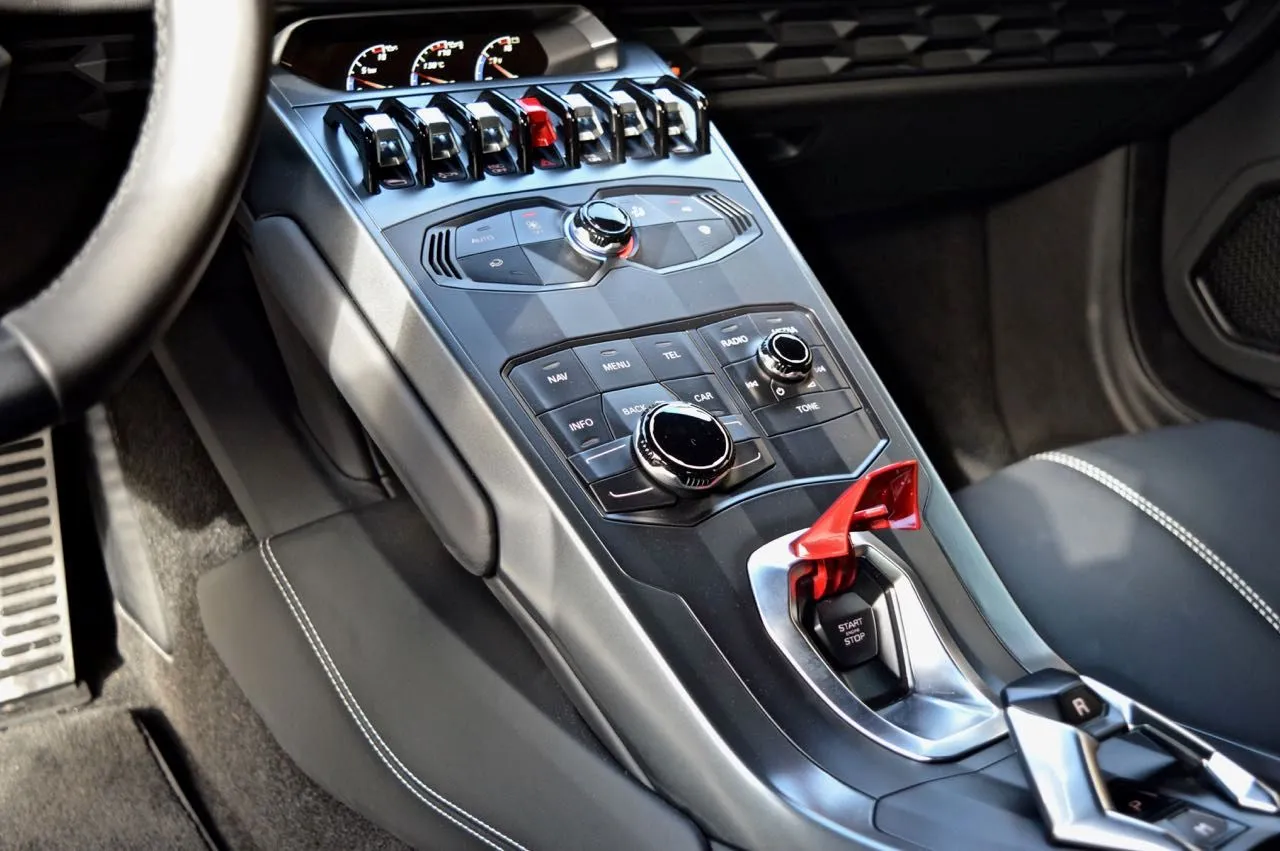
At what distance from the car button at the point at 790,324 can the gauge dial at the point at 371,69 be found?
354mm

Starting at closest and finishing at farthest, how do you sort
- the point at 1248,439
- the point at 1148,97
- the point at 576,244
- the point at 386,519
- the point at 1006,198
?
the point at 576,244 < the point at 386,519 < the point at 1248,439 < the point at 1148,97 < the point at 1006,198

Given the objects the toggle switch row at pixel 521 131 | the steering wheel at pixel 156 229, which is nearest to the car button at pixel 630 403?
the toggle switch row at pixel 521 131

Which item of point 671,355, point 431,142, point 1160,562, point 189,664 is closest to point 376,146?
point 431,142

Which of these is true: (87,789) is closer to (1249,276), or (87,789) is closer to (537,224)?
(537,224)

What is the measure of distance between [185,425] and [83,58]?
0.44 m

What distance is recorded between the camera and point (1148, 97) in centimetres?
146

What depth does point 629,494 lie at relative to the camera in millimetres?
760

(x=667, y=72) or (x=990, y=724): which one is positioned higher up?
(x=667, y=72)

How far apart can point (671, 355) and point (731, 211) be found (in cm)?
18

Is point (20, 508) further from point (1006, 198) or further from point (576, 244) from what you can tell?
point (1006, 198)

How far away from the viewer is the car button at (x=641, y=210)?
36.5 inches

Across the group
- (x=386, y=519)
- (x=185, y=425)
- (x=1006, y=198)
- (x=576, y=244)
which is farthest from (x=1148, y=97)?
(x=185, y=425)

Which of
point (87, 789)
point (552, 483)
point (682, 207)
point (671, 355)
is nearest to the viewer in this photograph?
point (552, 483)

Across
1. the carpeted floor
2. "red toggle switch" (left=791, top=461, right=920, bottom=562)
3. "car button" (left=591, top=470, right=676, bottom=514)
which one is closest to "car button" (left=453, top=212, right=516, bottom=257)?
"car button" (left=591, top=470, right=676, bottom=514)
